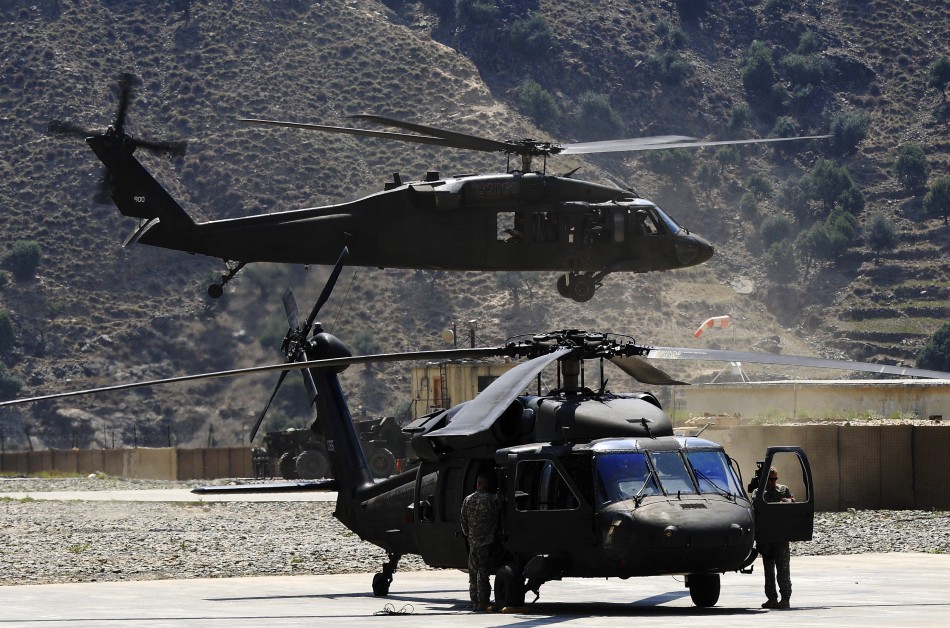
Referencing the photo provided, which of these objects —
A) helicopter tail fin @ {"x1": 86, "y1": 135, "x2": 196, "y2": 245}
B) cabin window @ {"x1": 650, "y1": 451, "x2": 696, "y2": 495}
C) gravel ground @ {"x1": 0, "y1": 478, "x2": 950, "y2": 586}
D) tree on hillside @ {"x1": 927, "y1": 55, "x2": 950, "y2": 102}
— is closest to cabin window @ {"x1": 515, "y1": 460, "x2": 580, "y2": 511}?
cabin window @ {"x1": 650, "y1": 451, "x2": 696, "y2": 495}

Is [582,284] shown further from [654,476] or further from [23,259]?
[23,259]

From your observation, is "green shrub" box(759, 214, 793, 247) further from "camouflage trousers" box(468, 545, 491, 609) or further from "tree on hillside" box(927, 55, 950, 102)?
"camouflage trousers" box(468, 545, 491, 609)

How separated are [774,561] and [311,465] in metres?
37.8

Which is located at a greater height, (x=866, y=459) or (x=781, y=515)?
(x=781, y=515)

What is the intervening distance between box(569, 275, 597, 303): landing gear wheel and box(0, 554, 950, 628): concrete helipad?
35.2ft

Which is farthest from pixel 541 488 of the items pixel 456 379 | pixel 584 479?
pixel 456 379

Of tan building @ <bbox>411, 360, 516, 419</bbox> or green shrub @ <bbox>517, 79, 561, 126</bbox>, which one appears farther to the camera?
green shrub @ <bbox>517, 79, 561, 126</bbox>

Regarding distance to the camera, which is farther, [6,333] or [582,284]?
[6,333]

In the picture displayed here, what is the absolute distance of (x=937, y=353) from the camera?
12175 centimetres

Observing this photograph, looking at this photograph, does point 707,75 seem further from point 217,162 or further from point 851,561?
point 851,561

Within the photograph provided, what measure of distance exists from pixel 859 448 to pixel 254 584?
16.1 meters

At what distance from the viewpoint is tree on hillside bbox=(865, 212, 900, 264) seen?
139250mm

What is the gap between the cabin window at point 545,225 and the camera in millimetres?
30406

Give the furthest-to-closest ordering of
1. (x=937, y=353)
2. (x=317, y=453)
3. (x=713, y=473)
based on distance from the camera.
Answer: (x=937, y=353), (x=317, y=453), (x=713, y=473)
